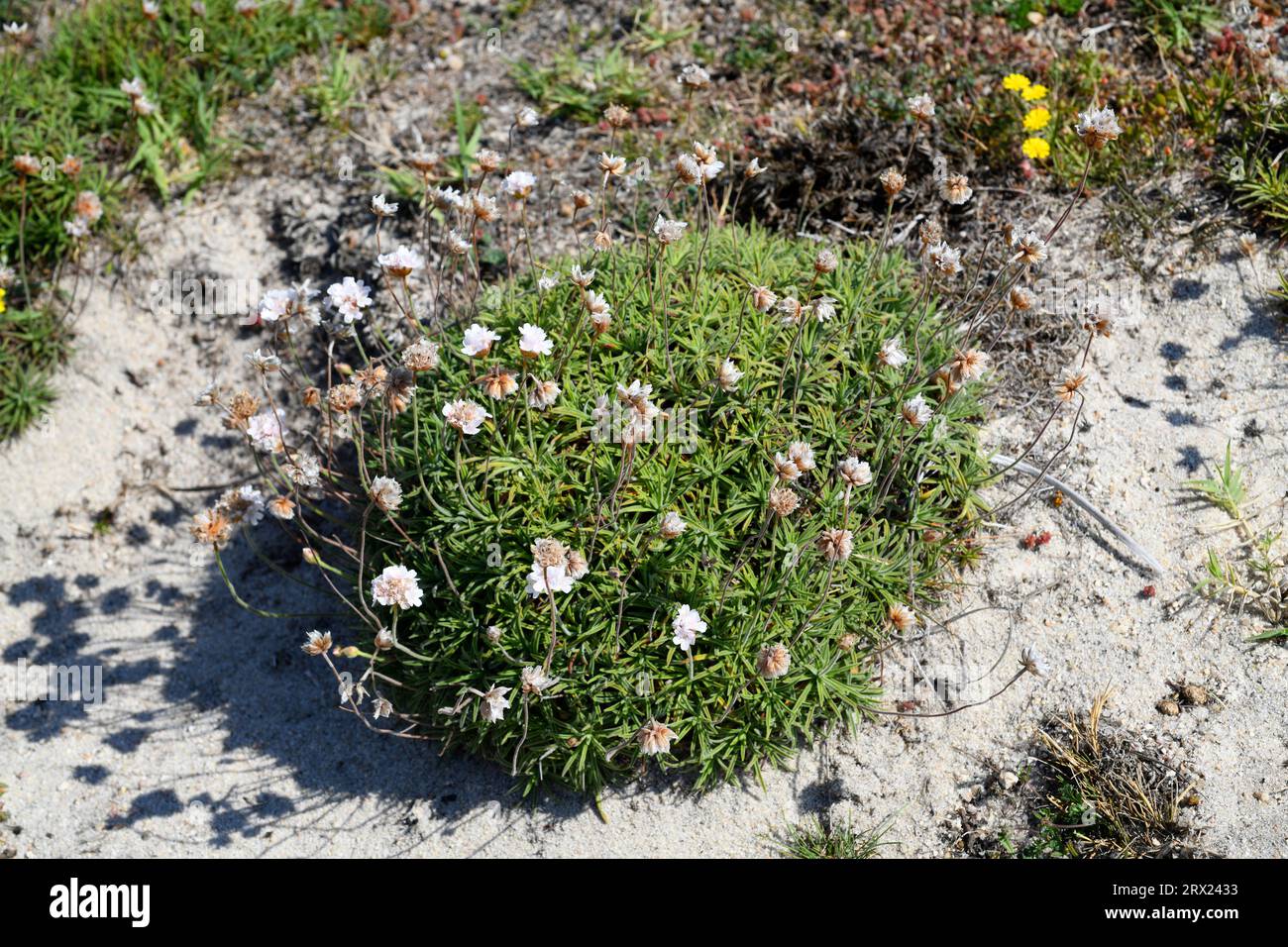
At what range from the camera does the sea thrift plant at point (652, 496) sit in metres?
3.74

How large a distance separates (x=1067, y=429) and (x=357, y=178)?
3.95 m

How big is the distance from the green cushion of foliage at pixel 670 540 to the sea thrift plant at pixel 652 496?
0.01m

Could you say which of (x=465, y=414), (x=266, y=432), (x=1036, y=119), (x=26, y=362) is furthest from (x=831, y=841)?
(x=26, y=362)

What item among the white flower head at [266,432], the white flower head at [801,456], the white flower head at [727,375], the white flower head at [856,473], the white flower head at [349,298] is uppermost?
the white flower head at [349,298]

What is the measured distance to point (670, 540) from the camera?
3869mm

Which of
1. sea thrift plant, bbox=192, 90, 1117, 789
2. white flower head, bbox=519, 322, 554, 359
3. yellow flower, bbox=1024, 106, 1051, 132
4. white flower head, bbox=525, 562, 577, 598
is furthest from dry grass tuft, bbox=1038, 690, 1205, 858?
yellow flower, bbox=1024, 106, 1051, 132

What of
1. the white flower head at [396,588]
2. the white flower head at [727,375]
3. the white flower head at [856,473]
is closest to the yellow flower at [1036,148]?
the white flower head at [727,375]

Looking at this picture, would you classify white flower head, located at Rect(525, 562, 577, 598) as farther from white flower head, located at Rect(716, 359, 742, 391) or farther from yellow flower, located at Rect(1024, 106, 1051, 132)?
yellow flower, located at Rect(1024, 106, 1051, 132)

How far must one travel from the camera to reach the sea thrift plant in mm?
3742

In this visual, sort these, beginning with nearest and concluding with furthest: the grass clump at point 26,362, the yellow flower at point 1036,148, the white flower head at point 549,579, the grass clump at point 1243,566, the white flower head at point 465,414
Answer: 1. the white flower head at point 549,579
2. the white flower head at point 465,414
3. the grass clump at point 1243,566
4. the yellow flower at point 1036,148
5. the grass clump at point 26,362

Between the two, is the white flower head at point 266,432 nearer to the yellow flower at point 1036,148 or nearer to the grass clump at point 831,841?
the grass clump at point 831,841

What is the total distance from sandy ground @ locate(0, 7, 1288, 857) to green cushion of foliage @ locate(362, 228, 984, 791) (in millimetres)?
247

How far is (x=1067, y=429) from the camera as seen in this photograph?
185 inches

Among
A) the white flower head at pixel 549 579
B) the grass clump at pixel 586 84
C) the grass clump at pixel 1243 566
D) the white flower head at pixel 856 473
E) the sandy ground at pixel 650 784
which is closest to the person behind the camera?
the white flower head at pixel 549 579
